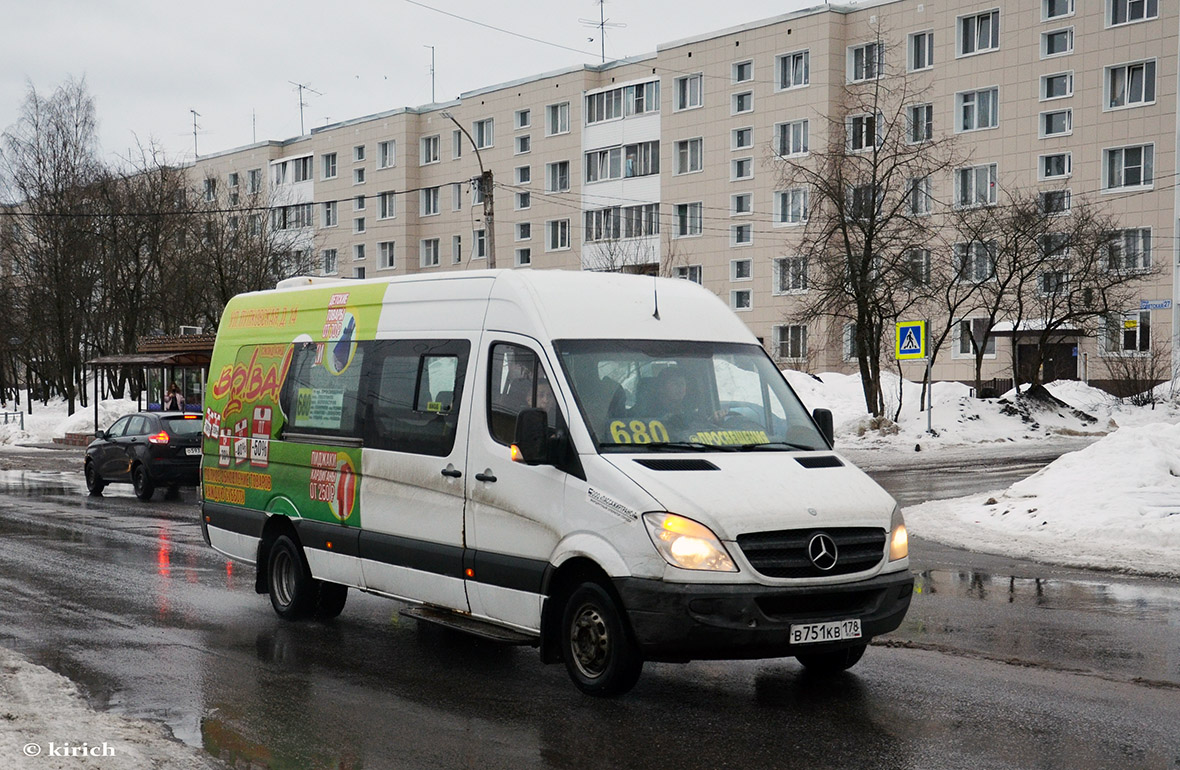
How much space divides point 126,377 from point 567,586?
6414 centimetres

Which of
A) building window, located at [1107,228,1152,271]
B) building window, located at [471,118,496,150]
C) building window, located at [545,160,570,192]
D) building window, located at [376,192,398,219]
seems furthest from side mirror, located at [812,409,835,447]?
building window, located at [376,192,398,219]

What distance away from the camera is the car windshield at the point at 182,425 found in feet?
73.0

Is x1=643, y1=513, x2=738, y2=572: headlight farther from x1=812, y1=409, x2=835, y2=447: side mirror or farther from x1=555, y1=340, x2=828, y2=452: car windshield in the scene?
x1=812, y1=409, x2=835, y2=447: side mirror

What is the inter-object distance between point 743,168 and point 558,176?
1254 cm

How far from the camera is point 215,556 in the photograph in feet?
45.0

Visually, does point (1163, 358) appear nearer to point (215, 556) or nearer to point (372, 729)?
point (215, 556)

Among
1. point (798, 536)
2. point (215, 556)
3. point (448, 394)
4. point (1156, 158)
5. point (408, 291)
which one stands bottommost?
point (215, 556)

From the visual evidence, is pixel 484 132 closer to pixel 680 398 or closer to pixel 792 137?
pixel 792 137

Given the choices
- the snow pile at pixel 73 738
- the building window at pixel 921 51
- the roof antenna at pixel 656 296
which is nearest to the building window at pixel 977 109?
the building window at pixel 921 51

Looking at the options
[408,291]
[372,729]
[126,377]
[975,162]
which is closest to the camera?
[372,729]

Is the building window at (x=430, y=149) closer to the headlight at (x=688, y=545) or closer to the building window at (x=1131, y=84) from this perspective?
the building window at (x=1131, y=84)

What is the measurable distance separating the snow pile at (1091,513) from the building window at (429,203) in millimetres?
62516

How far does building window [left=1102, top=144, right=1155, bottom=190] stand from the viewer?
49.3 meters

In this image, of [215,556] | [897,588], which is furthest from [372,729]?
[215,556]
